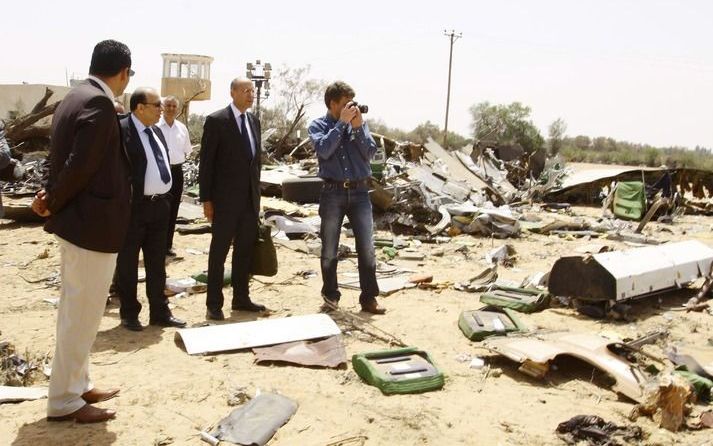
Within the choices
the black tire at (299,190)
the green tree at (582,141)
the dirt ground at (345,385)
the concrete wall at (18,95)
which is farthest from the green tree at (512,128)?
the dirt ground at (345,385)

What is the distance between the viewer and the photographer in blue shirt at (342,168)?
5.77m

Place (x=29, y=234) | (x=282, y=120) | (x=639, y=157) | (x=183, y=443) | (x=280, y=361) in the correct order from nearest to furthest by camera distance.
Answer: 1. (x=183, y=443)
2. (x=280, y=361)
3. (x=29, y=234)
4. (x=282, y=120)
5. (x=639, y=157)

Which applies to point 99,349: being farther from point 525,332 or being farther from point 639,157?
point 639,157

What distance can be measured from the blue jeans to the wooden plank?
0.74 meters

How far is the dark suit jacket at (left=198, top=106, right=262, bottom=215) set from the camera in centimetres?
559

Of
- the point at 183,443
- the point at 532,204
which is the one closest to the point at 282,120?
the point at 532,204

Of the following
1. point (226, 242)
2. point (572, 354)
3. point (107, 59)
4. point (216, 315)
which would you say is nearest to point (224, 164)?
point (226, 242)

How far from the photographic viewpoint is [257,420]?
3643mm

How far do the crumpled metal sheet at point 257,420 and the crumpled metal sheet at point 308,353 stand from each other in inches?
27.6

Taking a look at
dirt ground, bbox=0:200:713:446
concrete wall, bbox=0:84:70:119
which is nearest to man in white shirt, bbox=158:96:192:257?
dirt ground, bbox=0:200:713:446

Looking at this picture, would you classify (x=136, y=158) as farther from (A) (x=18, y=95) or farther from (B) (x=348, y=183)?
(A) (x=18, y=95)

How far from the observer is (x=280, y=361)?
469 cm

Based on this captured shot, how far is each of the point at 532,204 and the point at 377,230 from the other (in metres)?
6.98

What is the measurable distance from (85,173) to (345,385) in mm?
2087
